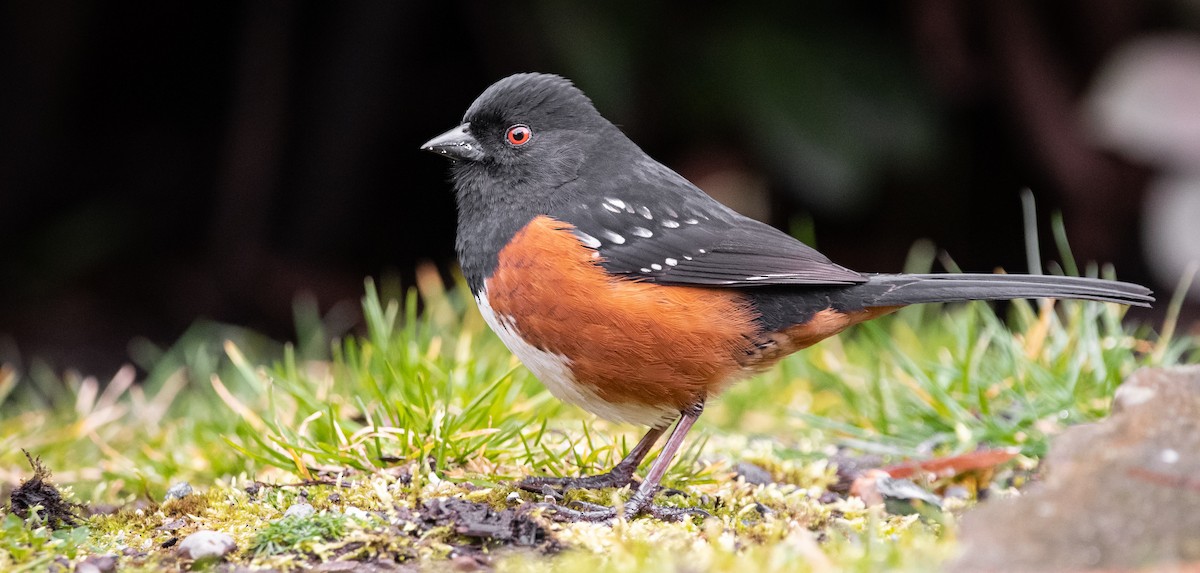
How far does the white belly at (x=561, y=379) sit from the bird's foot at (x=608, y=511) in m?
0.31

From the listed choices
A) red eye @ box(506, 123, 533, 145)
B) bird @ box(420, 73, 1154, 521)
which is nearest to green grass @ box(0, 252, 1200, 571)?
bird @ box(420, 73, 1154, 521)

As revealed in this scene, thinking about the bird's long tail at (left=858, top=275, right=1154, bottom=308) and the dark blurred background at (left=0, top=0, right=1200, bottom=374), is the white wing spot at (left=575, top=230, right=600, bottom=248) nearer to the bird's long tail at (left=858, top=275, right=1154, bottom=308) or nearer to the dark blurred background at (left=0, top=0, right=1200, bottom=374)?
the bird's long tail at (left=858, top=275, right=1154, bottom=308)

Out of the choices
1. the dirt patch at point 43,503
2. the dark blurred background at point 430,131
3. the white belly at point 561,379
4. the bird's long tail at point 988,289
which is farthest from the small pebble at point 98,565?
the dark blurred background at point 430,131

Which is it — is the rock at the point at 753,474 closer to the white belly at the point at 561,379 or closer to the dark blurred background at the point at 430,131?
the white belly at the point at 561,379

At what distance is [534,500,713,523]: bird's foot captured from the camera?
2793mm

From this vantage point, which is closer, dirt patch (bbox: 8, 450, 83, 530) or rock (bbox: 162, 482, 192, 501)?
dirt patch (bbox: 8, 450, 83, 530)

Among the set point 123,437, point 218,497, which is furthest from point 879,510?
point 123,437

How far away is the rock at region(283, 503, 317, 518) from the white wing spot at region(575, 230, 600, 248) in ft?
3.41

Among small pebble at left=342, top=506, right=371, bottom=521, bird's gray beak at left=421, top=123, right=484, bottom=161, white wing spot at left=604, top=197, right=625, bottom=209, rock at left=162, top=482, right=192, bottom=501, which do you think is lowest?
rock at left=162, top=482, right=192, bottom=501

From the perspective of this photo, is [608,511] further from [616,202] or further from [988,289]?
[988,289]

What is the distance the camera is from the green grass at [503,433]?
2.60 m

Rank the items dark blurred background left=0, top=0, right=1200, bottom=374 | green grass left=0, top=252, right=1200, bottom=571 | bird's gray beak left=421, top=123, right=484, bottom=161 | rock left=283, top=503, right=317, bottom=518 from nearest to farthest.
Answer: green grass left=0, top=252, right=1200, bottom=571 < rock left=283, top=503, right=317, bottom=518 < bird's gray beak left=421, top=123, right=484, bottom=161 < dark blurred background left=0, top=0, right=1200, bottom=374

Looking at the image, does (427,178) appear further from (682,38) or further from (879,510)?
(879,510)

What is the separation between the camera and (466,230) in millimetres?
3385
